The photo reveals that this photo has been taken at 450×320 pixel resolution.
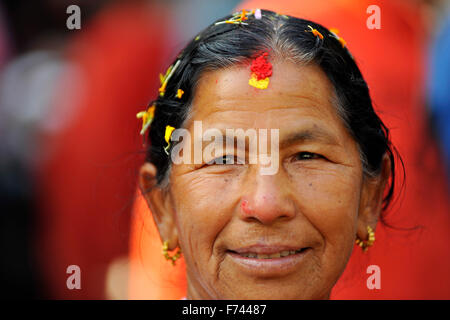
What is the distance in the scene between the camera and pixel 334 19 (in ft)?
13.7

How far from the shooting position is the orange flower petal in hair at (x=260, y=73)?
2176 millimetres

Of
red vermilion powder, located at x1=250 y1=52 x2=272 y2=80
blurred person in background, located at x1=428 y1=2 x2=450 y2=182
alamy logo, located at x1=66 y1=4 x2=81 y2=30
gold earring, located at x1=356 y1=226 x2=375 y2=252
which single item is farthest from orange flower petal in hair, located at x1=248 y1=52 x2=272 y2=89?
alamy logo, located at x1=66 y1=4 x2=81 y2=30

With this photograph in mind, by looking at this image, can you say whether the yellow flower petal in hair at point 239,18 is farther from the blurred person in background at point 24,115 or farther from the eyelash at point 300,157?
the blurred person in background at point 24,115

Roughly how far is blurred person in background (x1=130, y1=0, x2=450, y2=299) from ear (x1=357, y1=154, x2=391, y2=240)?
58.3 inches

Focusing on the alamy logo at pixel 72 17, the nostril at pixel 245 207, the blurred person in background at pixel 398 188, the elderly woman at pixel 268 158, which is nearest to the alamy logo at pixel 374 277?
the blurred person in background at pixel 398 188

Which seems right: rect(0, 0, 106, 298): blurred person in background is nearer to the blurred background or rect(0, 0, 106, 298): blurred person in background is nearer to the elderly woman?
the blurred background

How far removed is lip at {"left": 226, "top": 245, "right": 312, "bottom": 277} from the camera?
2.10 m

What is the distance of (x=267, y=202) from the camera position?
200cm

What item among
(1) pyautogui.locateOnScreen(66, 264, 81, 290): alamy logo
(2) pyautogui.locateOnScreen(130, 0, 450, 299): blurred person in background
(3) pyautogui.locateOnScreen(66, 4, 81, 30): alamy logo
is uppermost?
(3) pyautogui.locateOnScreen(66, 4, 81, 30): alamy logo

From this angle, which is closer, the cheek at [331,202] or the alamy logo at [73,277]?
the cheek at [331,202]

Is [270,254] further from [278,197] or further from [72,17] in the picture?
[72,17]

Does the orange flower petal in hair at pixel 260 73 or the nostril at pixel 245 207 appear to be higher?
the orange flower petal in hair at pixel 260 73

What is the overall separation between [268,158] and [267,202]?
0.69 ft

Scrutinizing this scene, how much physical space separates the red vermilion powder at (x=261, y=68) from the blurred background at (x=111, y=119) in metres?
2.10
